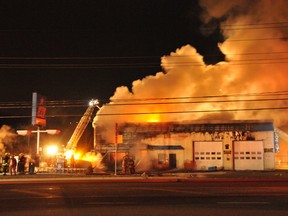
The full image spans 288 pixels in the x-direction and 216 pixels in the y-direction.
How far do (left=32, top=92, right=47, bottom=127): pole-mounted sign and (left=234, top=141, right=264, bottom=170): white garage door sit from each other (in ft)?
50.6

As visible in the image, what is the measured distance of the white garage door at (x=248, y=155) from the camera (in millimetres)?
32344

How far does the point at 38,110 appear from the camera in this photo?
32.0 meters

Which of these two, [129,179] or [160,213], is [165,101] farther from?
[160,213]

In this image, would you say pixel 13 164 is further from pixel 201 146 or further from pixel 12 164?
pixel 201 146

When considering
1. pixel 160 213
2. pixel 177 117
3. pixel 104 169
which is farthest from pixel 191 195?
pixel 177 117

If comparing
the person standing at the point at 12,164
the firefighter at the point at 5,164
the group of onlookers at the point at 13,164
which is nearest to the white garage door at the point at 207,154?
the group of onlookers at the point at 13,164

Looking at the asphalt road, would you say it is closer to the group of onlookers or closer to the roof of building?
the group of onlookers

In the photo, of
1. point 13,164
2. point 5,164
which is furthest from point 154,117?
point 5,164

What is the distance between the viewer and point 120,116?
40.0 m

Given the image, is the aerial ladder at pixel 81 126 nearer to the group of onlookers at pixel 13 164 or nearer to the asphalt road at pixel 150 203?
the group of onlookers at pixel 13 164

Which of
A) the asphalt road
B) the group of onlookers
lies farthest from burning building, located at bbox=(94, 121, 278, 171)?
the asphalt road

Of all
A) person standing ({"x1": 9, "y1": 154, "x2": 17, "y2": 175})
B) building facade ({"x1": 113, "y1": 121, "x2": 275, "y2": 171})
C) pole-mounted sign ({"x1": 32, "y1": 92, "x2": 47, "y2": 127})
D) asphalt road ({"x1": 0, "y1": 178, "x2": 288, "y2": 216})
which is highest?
pole-mounted sign ({"x1": 32, "y1": 92, "x2": 47, "y2": 127})

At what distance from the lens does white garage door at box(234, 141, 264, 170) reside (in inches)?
1273

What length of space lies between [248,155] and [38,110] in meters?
16.8
